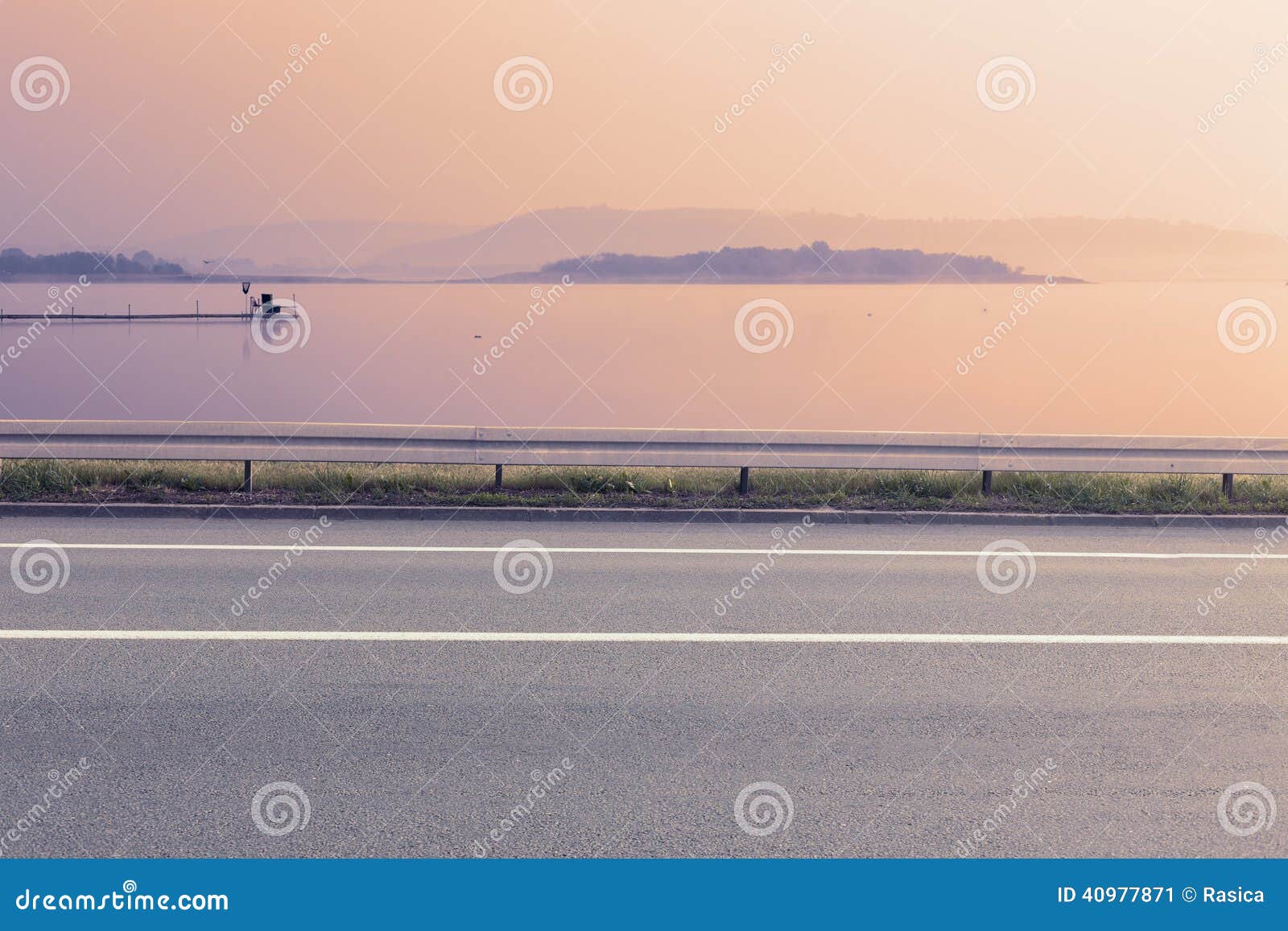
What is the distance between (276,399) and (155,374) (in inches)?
764

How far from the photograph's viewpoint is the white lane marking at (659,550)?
31.7ft

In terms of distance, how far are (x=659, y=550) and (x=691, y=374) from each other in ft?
150

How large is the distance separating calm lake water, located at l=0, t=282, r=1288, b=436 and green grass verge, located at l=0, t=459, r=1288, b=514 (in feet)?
6.05

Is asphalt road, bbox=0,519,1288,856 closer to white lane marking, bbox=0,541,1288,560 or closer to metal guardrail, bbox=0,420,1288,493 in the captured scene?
white lane marking, bbox=0,541,1288,560

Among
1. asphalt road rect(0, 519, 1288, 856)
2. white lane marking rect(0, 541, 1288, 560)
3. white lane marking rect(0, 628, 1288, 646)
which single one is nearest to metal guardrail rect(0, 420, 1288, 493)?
white lane marking rect(0, 541, 1288, 560)

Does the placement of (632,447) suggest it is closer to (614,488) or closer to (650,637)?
(614,488)

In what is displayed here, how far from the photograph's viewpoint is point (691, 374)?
55.2 metres

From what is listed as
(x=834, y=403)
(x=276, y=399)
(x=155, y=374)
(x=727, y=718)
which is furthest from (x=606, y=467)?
(x=155, y=374)

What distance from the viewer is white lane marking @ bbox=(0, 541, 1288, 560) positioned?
9656 millimetres

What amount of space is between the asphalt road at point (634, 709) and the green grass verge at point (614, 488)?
7.95 ft

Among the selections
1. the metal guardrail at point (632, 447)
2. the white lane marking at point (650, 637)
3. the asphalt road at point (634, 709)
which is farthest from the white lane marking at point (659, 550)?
the white lane marking at point (650, 637)

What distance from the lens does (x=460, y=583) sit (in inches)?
335

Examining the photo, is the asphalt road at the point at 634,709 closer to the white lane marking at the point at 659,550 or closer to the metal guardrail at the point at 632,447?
the white lane marking at the point at 659,550

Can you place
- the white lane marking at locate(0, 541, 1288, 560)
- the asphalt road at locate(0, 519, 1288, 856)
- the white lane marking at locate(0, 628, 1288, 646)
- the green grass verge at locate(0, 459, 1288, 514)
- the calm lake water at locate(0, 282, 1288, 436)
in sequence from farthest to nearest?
the calm lake water at locate(0, 282, 1288, 436)
the green grass verge at locate(0, 459, 1288, 514)
the white lane marking at locate(0, 541, 1288, 560)
the white lane marking at locate(0, 628, 1288, 646)
the asphalt road at locate(0, 519, 1288, 856)
